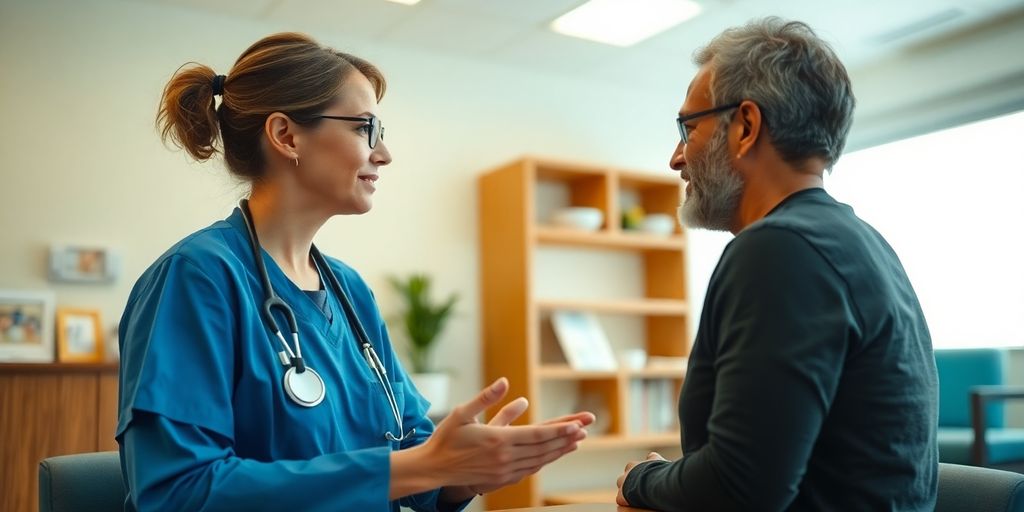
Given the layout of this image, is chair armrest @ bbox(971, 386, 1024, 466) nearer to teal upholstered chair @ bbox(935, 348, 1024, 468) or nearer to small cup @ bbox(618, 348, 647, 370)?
teal upholstered chair @ bbox(935, 348, 1024, 468)

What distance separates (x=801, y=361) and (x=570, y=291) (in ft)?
13.4

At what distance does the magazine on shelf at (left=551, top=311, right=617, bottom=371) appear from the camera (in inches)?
191

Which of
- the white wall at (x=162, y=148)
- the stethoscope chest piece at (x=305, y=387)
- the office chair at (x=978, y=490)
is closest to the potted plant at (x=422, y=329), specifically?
the white wall at (x=162, y=148)

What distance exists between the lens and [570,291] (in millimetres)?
5156

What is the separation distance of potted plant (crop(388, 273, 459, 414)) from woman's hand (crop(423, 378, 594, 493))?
3.09 meters

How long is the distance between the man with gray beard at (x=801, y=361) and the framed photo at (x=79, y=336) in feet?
10.0

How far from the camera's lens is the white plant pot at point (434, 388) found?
4.38m

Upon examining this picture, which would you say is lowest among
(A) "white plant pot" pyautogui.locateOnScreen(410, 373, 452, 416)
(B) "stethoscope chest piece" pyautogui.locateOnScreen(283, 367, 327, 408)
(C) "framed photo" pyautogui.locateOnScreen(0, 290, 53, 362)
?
(A) "white plant pot" pyautogui.locateOnScreen(410, 373, 452, 416)

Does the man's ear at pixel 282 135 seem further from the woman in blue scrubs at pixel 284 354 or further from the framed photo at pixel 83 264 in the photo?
the framed photo at pixel 83 264

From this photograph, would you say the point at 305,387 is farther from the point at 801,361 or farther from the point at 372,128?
the point at 801,361

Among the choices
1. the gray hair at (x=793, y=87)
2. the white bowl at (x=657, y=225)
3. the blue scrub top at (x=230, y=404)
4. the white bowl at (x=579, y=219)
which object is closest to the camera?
the blue scrub top at (x=230, y=404)

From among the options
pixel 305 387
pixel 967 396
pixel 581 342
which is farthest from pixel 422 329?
pixel 305 387

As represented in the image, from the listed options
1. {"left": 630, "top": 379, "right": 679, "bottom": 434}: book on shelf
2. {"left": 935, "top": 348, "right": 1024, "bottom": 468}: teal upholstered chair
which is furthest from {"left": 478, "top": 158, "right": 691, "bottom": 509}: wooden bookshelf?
{"left": 935, "top": 348, "right": 1024, "bottom": 468}: teal upholstered chair

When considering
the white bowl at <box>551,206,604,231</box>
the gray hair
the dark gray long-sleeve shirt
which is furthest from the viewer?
the white bowl at <box>551,206,604,231</box>
